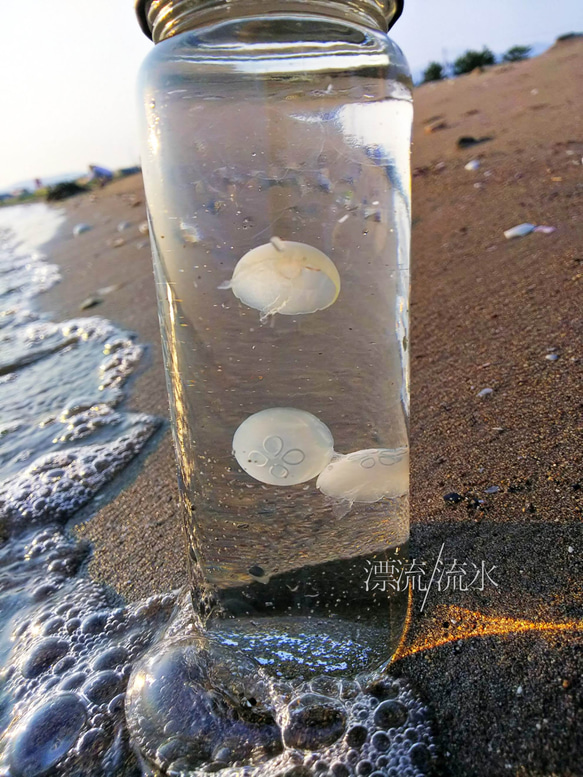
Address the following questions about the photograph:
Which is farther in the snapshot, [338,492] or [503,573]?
[503,573]

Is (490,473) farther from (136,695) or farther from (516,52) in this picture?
(516,52)

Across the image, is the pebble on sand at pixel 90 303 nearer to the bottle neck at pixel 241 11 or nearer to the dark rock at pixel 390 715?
the bottle neck at pixel 241 11

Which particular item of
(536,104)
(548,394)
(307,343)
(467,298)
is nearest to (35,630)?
(307,343)

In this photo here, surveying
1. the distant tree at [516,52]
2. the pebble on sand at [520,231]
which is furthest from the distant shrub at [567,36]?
the pebble on sand at [520,231]

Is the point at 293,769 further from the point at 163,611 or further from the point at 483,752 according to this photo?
the point at 163,611

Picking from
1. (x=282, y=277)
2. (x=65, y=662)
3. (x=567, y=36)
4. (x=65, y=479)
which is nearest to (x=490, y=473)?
(x=282, y=277)

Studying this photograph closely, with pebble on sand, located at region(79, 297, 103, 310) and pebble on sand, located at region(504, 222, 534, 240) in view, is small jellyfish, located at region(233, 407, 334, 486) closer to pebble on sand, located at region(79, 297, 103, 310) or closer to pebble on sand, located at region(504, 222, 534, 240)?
pebble on sand, located at region(504, 222, 534, 240)
